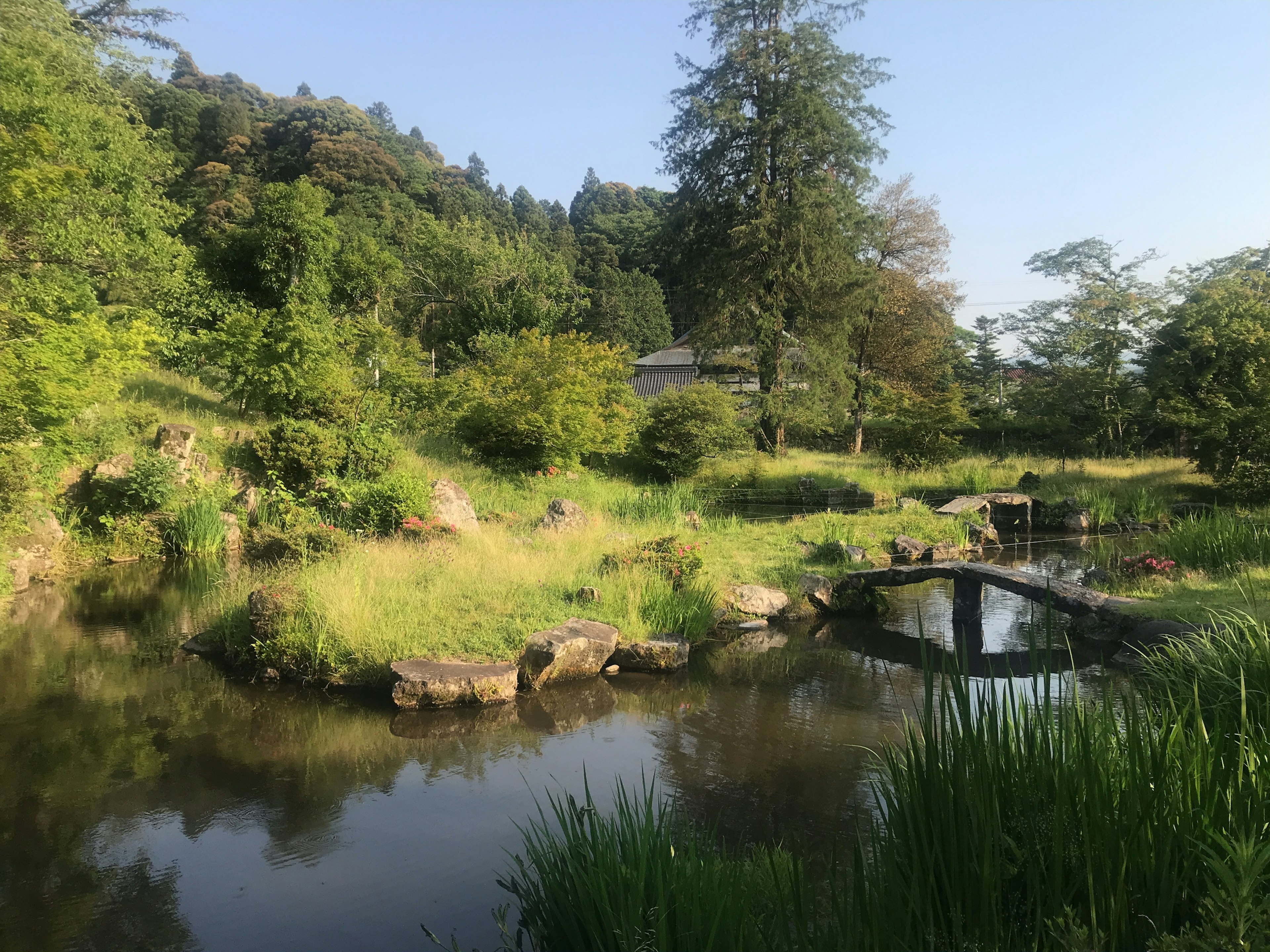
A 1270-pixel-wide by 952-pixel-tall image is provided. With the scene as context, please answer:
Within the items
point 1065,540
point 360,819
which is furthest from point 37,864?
point 1065,540

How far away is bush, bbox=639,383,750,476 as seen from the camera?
1864cm

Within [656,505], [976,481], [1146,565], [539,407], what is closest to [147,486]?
[539,407]

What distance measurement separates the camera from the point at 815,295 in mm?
22562

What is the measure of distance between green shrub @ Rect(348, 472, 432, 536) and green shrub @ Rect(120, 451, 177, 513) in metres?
3.69

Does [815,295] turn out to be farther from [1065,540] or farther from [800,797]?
[800,797]

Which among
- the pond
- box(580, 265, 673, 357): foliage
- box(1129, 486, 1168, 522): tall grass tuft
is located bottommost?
the pond

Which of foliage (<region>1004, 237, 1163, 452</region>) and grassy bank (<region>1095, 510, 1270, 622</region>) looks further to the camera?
foliage (<region>1004, 237, 1163, 452</region>)

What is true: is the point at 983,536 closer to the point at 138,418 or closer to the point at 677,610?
the point at 677,610

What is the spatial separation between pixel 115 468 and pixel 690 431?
38.1 ft

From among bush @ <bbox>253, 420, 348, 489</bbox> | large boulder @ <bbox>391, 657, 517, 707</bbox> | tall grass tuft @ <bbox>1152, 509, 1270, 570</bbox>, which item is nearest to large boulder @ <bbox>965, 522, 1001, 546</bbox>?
tall grass tuft @ <bbox>1152, 509, 1270, 570</bbox>

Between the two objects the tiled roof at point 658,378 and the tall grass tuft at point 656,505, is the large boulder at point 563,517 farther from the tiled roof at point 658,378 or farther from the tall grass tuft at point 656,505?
the tiled roof at point 658,378

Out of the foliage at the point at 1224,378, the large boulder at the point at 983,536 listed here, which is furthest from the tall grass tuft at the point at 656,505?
the foliage at the point at 1224,378

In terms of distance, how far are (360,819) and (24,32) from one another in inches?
730

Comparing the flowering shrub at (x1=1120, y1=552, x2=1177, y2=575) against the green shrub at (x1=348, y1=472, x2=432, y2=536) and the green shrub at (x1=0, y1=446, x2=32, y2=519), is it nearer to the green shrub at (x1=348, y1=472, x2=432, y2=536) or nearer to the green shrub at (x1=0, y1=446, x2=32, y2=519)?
the green shrub at (x1=348, y1=472, x2=432, y2=536)
